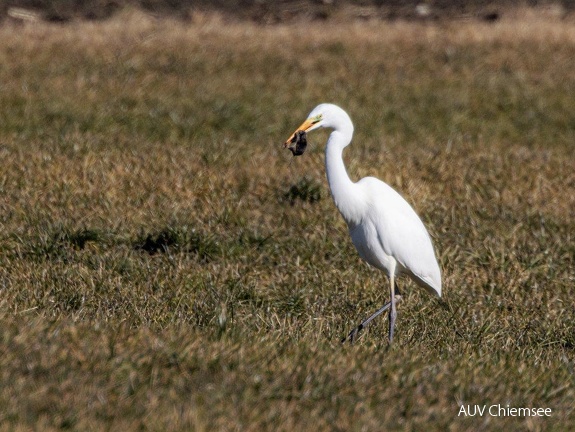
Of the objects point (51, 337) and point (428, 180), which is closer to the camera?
point (51, 337)

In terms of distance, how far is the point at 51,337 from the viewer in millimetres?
4230

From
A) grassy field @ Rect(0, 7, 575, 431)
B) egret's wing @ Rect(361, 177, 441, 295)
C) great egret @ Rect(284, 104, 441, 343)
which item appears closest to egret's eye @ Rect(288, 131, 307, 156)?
great egret @ Rect(284, 104, 441, 343)

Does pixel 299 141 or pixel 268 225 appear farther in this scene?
pixel 268 225

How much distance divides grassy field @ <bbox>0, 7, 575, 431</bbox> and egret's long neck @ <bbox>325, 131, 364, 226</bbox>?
65 cm

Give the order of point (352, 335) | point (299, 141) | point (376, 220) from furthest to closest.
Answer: point (376, 220), point (299, 141), point (352, 335)

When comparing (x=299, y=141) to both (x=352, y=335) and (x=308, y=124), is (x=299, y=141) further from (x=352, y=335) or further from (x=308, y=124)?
(x=352, y=335)

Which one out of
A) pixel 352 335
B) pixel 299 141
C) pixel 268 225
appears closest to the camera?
pixel 352 335

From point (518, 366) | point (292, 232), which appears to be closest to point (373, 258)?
point (518, 366)

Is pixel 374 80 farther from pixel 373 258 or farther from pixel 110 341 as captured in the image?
pixel 110 341

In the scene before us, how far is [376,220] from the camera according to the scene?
19.1 ft

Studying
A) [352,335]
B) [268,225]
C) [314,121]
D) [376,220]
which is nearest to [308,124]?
[314,121]

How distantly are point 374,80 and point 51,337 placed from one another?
960cm

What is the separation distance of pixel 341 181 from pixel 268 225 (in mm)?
2096

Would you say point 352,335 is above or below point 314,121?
below
